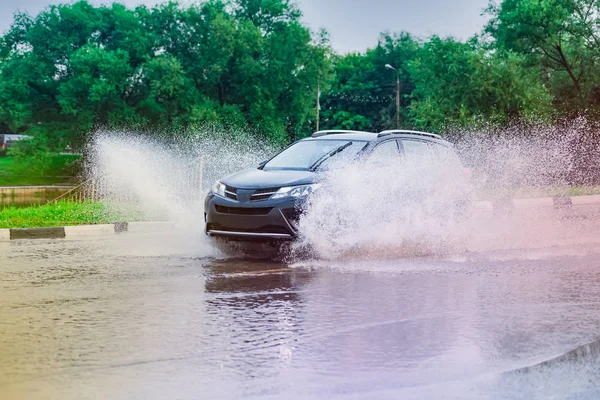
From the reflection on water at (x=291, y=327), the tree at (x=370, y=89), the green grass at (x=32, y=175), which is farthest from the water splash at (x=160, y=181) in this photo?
the tree at (x=370, y=89)

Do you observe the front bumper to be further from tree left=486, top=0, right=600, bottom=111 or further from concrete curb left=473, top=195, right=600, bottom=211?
tree left=486, top=0, right=600, bottom=111

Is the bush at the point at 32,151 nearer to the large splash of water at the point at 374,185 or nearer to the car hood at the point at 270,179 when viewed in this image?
the large splash of water at the point at 374,185

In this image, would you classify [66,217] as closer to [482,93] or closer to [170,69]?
[482,93]

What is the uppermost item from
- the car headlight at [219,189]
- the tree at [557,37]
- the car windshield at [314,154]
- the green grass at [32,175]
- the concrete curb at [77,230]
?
the tree at [557,37]

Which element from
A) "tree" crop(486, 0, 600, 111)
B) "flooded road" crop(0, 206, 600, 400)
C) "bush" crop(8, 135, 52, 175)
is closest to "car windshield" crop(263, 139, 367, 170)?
"flooded road" crop(0, 206, 600, 400)

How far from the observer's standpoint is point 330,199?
10945 mm

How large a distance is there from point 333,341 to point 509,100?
33.7 metres

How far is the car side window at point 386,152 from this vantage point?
39.1 feet

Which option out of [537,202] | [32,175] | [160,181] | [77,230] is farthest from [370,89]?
[77,230]

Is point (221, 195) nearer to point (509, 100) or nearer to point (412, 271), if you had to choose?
point (412, 271)

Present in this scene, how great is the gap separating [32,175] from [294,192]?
172 ft

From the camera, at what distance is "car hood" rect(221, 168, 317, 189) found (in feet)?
36.0

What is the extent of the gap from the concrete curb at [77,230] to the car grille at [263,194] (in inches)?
202

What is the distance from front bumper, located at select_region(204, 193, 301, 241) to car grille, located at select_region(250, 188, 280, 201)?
0.20 feet
